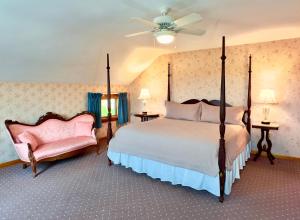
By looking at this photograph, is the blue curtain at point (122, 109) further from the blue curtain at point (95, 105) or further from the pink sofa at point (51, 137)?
the pink sofa at point (51, 137)

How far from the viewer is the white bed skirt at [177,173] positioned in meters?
2.66

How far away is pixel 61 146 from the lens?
3.73 m

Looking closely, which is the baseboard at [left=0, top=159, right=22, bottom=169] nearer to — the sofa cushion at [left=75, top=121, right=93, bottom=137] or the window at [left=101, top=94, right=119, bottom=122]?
the sofa cushion at [left=75, top=121, right=93, bottom=137]

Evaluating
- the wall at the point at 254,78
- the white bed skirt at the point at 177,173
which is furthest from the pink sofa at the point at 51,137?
the wall at the point at 254,78

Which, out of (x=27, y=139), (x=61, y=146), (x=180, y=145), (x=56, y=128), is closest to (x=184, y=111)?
(x=180, y=145)

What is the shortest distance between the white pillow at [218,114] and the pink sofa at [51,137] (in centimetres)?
247

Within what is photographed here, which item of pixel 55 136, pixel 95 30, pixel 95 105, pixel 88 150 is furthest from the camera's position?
pixel 95 105

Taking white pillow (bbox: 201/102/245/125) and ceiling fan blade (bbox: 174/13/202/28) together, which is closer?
ceiling fan blade (bbox: 174/13/202/28)

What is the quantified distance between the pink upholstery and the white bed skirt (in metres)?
0.95

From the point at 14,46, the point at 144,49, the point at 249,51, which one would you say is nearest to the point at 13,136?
the point at 14,46

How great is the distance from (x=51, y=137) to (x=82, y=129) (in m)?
0.65

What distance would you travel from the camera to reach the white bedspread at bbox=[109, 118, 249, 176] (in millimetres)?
2678

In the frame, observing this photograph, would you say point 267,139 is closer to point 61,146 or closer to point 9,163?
point 61,146

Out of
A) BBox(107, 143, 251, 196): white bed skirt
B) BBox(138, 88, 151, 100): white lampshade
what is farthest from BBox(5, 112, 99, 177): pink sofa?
BBox(138, 88, 151, 100): white lampshade
